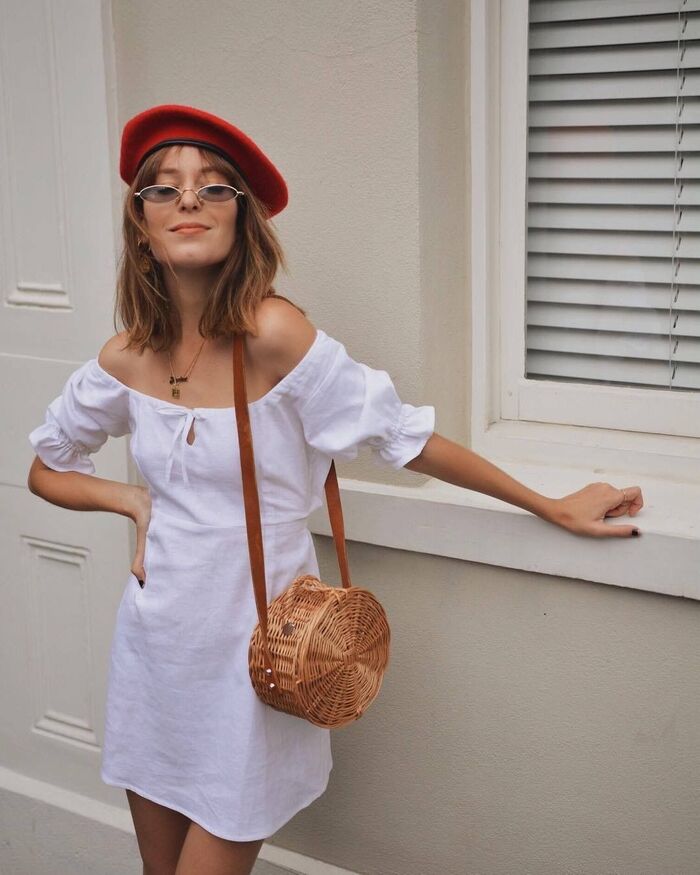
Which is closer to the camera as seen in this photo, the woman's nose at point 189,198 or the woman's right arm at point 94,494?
the woman's nose at point 189,198

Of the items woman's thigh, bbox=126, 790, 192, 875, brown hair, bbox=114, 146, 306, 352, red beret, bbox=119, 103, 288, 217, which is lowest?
woman's thigh, bbox=126, 790, 192, 875

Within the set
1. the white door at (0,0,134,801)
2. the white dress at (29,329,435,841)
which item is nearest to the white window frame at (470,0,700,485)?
the white dress at (29,329,435,841)

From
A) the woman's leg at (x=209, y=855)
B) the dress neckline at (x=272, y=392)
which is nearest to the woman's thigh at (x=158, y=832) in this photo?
the woman's leg at (x=209, y=855)

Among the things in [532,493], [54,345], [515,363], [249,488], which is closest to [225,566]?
[249,488]

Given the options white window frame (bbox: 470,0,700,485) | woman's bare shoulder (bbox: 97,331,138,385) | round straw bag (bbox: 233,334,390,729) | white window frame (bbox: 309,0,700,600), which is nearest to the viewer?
round straw bag (bbox: 233,334,390,729)

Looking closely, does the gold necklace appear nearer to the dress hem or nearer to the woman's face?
the woman's face

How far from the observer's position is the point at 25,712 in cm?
321

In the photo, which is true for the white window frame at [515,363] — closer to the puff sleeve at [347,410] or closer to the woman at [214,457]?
the woman at [214,457]

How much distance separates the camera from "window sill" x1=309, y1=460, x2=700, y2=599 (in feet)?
6.91

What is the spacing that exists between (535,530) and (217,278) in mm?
804

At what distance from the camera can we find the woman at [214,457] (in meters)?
1.90

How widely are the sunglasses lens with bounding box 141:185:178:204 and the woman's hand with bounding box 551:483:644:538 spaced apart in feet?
2.94

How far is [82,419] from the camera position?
7.06ft

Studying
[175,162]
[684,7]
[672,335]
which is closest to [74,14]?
[175,162]
